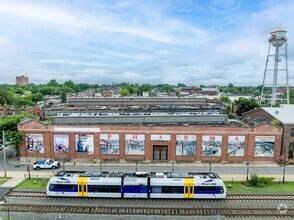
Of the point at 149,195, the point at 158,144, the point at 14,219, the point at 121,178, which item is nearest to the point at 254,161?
the point at 158,144

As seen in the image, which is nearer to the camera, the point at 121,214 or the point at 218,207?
the point at 121,214

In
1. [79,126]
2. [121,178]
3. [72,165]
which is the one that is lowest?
[72,165]

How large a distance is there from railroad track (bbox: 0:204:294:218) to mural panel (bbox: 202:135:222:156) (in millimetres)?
18421

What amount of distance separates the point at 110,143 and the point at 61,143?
32.8 feet

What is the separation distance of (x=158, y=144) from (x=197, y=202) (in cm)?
1747

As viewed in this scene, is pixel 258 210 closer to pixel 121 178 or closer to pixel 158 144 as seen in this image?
pixel 121 178

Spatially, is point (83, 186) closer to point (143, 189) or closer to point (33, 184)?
point (143, 189)

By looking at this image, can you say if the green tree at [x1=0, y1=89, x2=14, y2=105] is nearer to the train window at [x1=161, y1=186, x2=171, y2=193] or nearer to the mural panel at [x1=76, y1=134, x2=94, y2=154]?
the mural panel at [x1=76, y1=134, x2=94, y2=154]

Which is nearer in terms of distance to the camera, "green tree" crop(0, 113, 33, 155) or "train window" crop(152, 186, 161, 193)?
"train window" crop(152, 186, 161, 193)

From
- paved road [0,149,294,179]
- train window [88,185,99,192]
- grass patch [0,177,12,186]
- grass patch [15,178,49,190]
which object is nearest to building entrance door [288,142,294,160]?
paved road [0,149,294,179]

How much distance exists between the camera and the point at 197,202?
31422 millimetres

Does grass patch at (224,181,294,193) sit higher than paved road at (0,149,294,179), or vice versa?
grass patch at (224,181,294,193)

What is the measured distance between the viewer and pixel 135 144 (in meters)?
47.5

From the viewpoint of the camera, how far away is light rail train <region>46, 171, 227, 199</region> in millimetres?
30953
